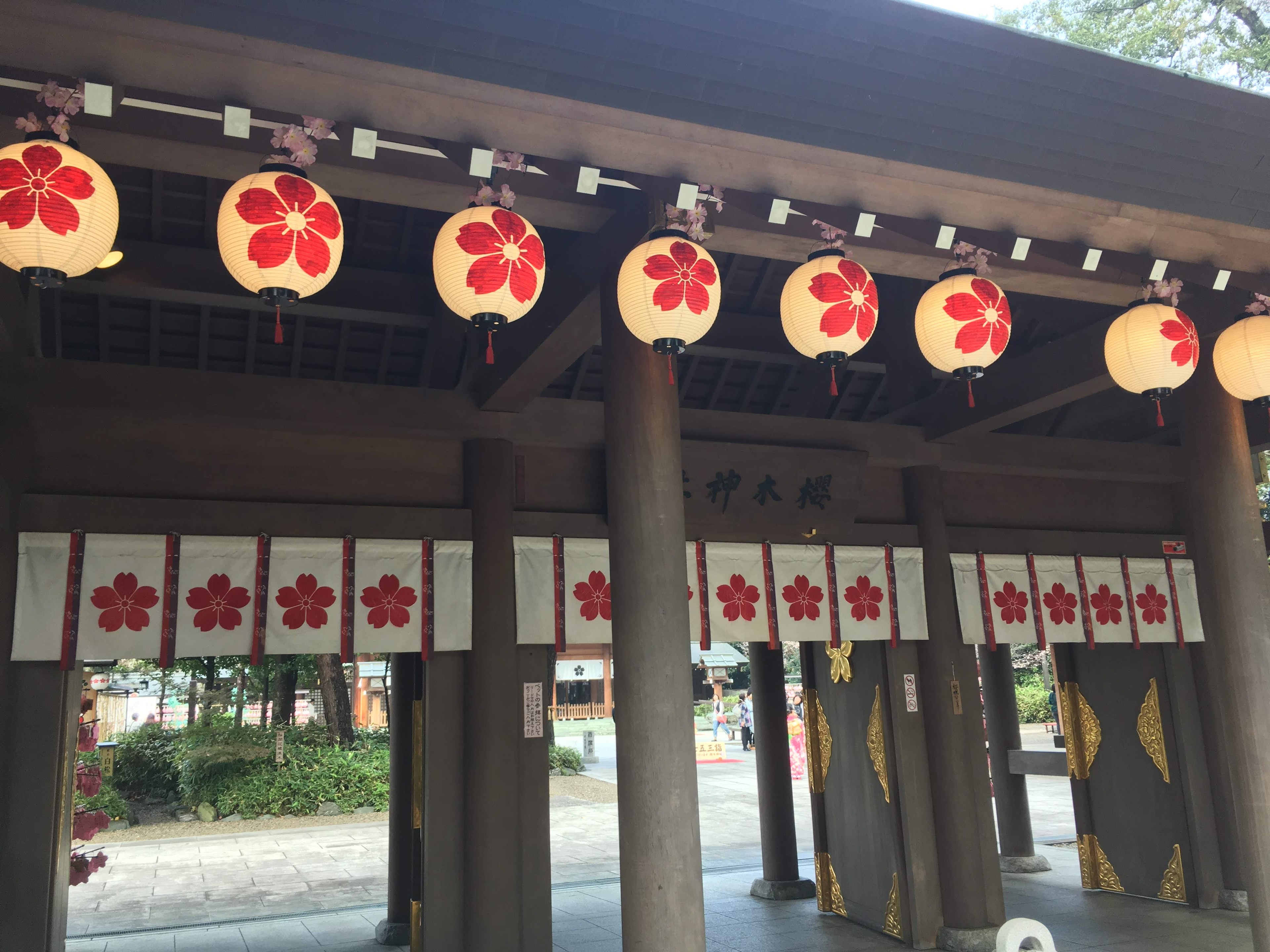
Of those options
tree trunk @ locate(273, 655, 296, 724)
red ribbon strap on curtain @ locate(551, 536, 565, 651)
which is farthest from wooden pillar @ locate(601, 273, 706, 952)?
tree trunk @ locate(273, 655, 296, 724)

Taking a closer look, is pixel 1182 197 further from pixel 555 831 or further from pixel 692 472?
pixel 555 831

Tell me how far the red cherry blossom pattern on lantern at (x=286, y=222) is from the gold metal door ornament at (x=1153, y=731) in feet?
26.8

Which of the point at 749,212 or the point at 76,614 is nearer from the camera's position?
the point at 749,212

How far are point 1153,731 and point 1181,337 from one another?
5.19m

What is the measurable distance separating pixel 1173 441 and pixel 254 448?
27.1 feet

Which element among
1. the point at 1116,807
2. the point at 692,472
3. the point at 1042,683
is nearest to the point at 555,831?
the point at 1116,807

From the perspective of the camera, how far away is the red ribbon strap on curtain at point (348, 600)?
5738 millimetres

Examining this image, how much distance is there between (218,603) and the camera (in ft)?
18.1

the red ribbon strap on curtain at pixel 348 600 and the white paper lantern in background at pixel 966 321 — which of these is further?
the red ribbon strap on curtain at pixel 348 600

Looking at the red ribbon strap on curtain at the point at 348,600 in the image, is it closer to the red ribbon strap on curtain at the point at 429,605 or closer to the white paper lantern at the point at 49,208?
the red ribbon strap on curtain at the point at 429,605

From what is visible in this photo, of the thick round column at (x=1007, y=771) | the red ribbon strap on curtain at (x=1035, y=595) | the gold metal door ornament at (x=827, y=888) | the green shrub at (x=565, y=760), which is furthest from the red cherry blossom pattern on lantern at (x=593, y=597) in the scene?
the green shrub at (x=565, y=760)

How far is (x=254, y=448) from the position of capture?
5.83 metres

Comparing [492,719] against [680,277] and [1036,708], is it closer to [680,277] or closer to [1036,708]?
[680,277]

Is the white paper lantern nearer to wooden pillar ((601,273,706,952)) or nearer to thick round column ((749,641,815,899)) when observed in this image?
wooden pillar ((601,273,706,952))
